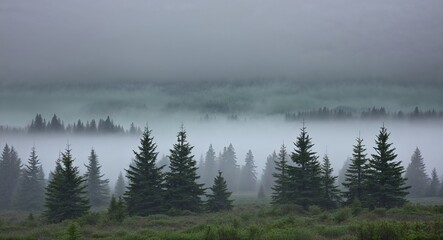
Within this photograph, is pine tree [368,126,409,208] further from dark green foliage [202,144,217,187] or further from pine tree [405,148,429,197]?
dark green foliage [202,144,217,187]

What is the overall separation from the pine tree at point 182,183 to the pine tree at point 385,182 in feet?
55.2

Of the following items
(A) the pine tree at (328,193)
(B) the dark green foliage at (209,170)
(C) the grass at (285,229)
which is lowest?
(C) the grass at (285,229)

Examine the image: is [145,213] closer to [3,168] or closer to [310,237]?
[310,237]

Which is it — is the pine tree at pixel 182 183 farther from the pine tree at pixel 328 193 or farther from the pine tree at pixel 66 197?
the pine tree at pixel 328 193

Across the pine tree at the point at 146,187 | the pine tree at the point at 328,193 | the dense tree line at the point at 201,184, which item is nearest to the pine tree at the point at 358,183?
the dense tree line at the point at 201,184

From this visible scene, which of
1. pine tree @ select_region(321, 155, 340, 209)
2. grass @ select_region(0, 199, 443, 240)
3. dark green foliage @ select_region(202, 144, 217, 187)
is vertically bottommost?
grass @ select_region(0, 199, 443, 240)

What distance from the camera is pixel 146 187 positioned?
127 feet

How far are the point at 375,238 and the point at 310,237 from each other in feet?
9.06

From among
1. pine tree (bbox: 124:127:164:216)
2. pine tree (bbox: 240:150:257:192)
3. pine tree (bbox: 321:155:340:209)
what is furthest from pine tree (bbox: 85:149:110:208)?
pine tree (bbox: 240:150:257:192)

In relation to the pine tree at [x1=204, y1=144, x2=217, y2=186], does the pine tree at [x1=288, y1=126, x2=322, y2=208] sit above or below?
below

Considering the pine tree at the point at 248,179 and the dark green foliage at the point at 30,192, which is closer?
the dark green foliage at the point at 30,192

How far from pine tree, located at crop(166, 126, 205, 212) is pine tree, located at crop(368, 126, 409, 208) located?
16829 millimetres

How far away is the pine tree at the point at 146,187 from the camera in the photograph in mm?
38125

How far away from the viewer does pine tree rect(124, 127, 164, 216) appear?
1501 inches
